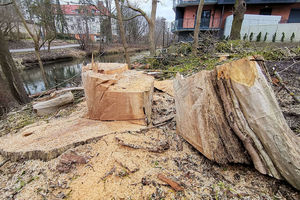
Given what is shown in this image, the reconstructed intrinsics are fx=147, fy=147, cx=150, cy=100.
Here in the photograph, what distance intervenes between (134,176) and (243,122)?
809 millimetres

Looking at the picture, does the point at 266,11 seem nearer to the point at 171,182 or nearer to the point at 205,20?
the point at 205,20

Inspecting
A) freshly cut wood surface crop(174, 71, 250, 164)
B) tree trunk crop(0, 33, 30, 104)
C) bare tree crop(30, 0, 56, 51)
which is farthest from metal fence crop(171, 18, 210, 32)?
freshly cut wood surface crop(174, 71, 250, 164)

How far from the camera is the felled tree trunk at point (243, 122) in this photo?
0.85 m

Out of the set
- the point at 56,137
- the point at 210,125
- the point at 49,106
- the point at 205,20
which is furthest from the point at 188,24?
the point at 56,137

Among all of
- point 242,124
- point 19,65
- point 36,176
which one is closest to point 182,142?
point 242,124

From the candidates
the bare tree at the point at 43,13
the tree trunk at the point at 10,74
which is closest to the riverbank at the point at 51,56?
the bare tree at the point at 43,13

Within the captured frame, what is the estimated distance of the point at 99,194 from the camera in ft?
3.05

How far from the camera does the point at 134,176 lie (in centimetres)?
103

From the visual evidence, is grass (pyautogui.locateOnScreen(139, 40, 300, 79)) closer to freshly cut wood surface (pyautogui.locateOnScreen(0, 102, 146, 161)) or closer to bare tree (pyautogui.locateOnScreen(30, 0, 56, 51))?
freshly cut wood surface (pyautogui.locateOnScreen(0, 102, 146, 161))

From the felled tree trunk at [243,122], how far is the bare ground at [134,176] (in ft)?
0.35

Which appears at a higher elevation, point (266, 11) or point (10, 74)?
point (266, 11)

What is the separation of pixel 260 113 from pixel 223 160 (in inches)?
15.3

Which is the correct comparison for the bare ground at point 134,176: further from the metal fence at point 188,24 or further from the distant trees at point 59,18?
the metal fence at point 188,24

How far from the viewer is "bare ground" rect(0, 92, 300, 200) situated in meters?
0.91
